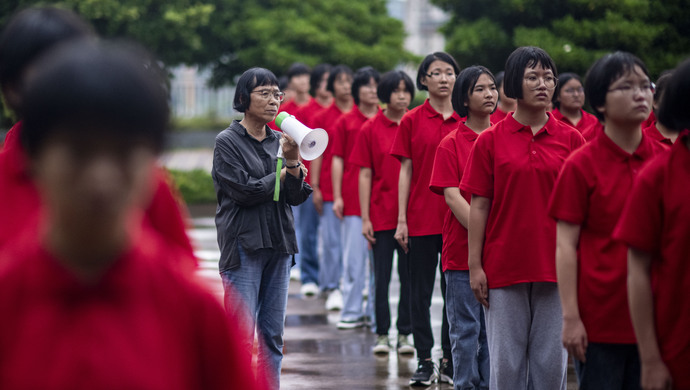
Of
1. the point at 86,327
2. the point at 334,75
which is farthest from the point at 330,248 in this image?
the point at 86,327

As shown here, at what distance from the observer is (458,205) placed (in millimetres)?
6031

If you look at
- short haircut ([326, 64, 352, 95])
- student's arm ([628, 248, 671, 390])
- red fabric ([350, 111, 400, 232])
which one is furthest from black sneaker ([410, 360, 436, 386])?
short haircut ([326, 64, 352, 95])

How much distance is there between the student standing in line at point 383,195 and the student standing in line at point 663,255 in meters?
4.69

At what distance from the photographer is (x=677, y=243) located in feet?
11.0

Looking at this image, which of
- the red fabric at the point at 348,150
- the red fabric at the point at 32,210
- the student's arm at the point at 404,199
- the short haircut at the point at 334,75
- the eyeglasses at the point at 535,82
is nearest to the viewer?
the red fabric at the point at 32,210

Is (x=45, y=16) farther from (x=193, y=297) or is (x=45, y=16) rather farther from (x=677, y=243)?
(x=677, y=243)

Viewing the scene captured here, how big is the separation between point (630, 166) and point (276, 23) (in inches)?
726

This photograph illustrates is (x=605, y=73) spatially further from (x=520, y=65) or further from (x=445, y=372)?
(x=445, y=372)

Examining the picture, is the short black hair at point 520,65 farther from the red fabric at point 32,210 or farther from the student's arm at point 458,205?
the red fabric at point 32,210

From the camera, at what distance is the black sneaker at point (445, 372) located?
7129 mm

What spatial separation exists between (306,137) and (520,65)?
4.86ft

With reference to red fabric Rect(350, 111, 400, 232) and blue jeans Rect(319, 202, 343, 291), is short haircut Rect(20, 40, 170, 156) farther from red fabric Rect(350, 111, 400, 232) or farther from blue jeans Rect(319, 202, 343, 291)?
blue jeans Rect(319, 202, 343, 291)

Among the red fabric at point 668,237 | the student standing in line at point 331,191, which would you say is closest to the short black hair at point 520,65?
the red fabric at point 668,237

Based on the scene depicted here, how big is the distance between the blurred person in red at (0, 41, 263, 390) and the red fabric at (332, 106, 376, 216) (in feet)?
25.3
